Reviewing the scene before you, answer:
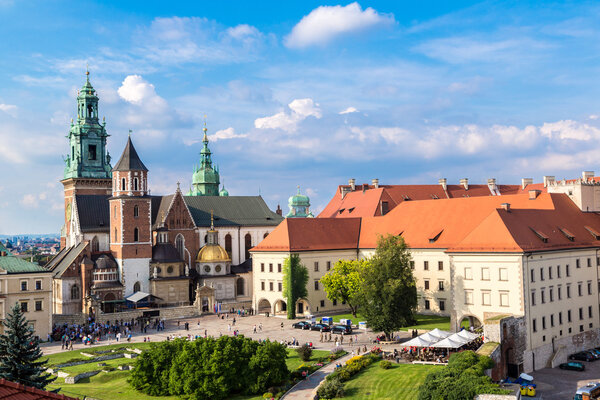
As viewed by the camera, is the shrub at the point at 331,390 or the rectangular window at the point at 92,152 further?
the rectangular window at the point at 92,152

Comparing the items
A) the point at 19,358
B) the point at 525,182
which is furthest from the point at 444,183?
the point at 19,358

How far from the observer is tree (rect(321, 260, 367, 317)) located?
71.1 metres

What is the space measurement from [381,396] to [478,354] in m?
8.41

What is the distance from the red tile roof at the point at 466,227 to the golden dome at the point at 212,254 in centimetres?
1482

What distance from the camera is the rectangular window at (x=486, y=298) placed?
190 feet

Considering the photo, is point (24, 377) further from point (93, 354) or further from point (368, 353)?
point (368, 353)

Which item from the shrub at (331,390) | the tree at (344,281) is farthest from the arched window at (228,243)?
the shrub at (331,390)

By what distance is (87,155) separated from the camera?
375ft

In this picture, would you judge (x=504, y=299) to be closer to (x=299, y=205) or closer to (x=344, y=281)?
(x=344, y=281)

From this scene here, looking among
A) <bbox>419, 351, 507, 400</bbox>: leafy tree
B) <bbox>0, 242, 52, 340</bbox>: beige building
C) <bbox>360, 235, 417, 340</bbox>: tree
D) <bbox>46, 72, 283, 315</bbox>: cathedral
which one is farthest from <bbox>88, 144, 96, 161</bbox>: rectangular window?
<bbox>419, 351, 507, 400</bbox>: leafy tree

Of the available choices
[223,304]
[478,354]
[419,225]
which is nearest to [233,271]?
[223,304]

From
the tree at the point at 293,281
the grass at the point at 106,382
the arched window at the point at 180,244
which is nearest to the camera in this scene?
the grass at the point at 106,382

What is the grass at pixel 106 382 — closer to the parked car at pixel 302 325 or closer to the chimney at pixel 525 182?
the parked car at pixel 302 325

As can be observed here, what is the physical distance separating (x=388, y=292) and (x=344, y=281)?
42.8 ft
